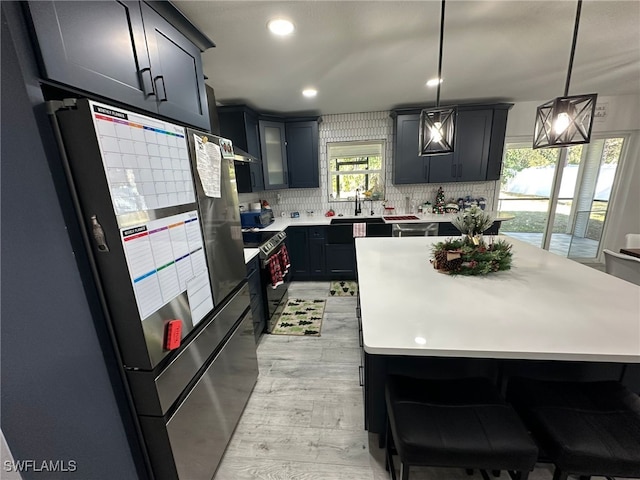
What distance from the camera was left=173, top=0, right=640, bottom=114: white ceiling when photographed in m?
1.45

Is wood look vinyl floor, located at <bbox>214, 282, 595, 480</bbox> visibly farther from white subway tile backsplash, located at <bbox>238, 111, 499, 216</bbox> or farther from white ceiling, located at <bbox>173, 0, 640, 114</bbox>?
white ceiling, located at <bbox>173, 0, 640, 114</bbox>

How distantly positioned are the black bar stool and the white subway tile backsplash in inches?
126

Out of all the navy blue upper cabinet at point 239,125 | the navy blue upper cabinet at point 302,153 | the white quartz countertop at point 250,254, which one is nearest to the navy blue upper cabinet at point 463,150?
the navy blue upper cabinet at point 302,153

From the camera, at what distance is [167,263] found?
99 centimetres

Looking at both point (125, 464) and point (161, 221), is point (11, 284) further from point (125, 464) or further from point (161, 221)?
point (125, 464)

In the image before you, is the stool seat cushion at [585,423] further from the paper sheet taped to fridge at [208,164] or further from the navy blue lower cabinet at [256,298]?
the navy blue lower cabinet at [256,298]

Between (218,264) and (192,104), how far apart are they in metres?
0.93

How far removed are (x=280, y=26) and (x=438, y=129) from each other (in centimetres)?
116

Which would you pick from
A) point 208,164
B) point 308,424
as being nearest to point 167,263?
point 208,164

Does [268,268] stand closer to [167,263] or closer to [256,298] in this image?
[256,298]

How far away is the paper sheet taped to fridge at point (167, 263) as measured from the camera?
0.86 metres

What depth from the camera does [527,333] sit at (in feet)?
3.21

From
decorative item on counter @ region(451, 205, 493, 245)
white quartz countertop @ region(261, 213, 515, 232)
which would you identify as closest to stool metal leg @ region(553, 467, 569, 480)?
decorative item on counter @ region(451, 205, 493, 245)

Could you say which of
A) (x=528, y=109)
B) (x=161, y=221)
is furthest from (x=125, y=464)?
(x=528, y=109)
